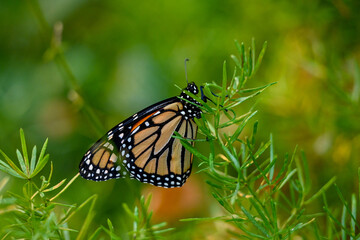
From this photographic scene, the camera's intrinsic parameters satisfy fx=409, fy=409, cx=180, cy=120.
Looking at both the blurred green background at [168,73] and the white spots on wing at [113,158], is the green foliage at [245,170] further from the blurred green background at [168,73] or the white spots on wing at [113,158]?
the white spots on wing at [113,158]

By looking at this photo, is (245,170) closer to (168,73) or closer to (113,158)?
(113,158)

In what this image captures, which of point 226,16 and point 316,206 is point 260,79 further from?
point 316,206

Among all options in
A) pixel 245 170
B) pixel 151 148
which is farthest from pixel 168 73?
pixel 245 170

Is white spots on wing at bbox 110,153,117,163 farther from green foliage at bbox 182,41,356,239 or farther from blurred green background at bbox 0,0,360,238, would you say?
green foliage at bbox 182,41,356,239

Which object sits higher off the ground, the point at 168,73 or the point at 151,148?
the point at 168,73

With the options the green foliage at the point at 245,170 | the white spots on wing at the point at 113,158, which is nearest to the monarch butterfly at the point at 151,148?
the white spots on wing at the point at 113,158

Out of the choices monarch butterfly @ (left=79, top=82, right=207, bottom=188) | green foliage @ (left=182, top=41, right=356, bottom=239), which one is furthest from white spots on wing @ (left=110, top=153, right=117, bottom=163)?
Answer: green foliage @ (left=182, top=41, right=356, bottom=239)

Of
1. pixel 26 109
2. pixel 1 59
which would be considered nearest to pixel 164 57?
pixel 26 109
